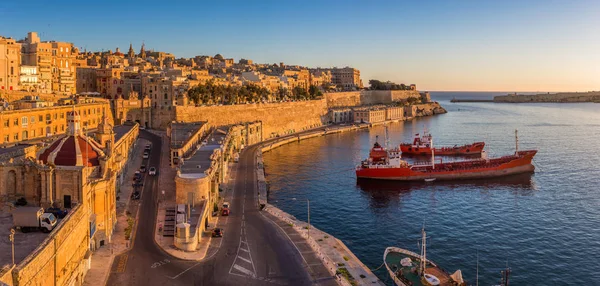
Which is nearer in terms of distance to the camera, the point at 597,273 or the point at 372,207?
the point at 597,273

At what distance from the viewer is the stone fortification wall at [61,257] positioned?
16.2 m

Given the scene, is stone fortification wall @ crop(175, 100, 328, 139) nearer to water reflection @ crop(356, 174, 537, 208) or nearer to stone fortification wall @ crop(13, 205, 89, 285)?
water reflection @ crop(356, 174, 537, 208)

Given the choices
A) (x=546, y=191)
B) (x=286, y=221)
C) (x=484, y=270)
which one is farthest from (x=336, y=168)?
(x=484, y=270)

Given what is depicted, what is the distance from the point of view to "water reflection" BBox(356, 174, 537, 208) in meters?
52.5

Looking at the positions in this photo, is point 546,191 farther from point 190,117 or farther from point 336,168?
point 190,117

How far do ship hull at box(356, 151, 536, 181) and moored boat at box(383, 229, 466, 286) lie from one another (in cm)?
2956

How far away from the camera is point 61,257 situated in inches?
771

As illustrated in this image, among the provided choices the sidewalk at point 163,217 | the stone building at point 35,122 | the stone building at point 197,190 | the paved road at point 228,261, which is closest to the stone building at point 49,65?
the stone building at point 35,122

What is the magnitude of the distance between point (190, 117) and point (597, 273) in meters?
59.4

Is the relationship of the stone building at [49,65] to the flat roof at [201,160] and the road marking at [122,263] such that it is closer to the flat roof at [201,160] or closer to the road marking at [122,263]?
the flat roof at [201,160]

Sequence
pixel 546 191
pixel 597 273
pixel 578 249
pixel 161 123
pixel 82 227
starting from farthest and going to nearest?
pixel 161 123
pixel 546 191
pixel 578 249
pixel 597 273
pixel 82 227

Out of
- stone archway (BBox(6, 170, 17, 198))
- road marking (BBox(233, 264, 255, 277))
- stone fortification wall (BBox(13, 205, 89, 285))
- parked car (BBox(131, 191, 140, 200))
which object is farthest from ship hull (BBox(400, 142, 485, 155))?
stone archway (BBox(6, 170, 17, 198))

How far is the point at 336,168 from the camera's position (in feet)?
215

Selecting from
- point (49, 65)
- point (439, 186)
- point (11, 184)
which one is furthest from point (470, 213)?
point (49, 65)
